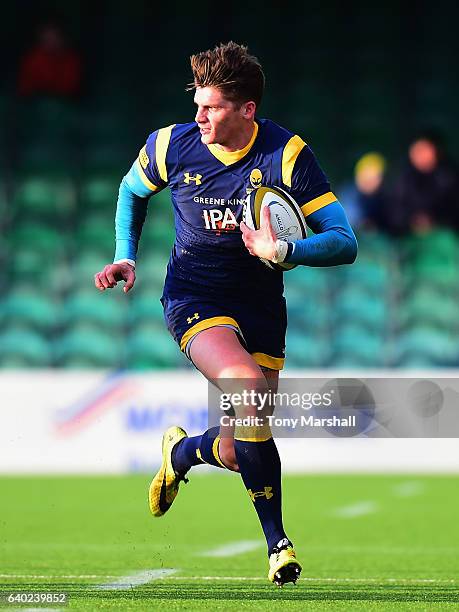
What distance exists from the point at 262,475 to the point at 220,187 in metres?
1.28

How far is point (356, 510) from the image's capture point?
10.8 meters

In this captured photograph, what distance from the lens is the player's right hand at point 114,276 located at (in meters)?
5.76

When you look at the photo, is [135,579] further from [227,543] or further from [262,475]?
[227,543]

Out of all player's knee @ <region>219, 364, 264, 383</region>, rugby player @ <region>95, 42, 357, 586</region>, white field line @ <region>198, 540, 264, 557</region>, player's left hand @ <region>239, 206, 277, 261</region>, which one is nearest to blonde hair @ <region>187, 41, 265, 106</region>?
rugby player @ <region>95, 42, 357, 586</region>

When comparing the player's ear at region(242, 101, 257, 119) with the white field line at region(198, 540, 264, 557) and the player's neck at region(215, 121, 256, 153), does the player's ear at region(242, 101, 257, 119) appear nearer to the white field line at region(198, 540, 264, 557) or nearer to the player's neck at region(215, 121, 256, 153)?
the player's neck at region(215, 121, 256, 153)

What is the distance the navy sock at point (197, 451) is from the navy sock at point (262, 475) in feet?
2.24

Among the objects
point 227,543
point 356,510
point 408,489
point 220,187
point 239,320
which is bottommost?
point 408,489

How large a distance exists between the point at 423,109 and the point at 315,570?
1071 centimetres

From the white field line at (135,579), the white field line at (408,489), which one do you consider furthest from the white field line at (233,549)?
the white field line at (408,489)

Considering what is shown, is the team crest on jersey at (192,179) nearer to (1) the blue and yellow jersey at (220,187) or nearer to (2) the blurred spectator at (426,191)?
(1) the blue and yellow jersey at (220,187)

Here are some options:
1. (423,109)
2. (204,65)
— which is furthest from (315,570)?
(423,109)

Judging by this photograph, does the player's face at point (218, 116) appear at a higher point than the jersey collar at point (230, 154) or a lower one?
higher

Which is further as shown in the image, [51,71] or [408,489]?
[51,71]

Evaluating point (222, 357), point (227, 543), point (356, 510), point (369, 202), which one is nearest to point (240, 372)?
point (222, 357)
